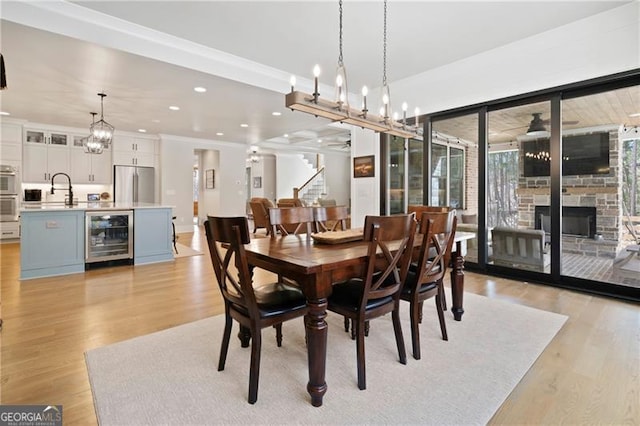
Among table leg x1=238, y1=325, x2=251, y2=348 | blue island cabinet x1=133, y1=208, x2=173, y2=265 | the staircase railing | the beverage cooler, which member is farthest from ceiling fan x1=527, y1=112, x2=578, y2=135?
the staircase railing

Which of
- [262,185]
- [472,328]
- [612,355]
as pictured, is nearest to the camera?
[612,355]

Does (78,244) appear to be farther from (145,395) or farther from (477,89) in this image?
(477,89)

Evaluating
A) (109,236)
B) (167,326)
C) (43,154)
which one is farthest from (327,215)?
(43,154)

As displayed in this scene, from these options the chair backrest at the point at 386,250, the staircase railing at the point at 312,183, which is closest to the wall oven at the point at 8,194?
the staircase railing at the point at 312,183

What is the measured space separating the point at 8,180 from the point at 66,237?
13.2 feet

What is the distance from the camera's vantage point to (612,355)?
2133mm

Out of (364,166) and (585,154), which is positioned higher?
(364,166)

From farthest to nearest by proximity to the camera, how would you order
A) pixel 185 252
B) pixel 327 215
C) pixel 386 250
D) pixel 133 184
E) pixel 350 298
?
pixel 133 184, pixel 185 252, pixel 327 215, pixel 350 298, pixel 386 250

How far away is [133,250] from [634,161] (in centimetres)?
664

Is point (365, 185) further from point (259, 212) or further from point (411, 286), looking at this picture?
point (411, 286)

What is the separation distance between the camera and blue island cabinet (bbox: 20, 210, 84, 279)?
3918 millimetres

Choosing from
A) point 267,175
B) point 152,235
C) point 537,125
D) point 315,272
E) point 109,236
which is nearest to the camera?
point 315,272

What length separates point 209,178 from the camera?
1022cm

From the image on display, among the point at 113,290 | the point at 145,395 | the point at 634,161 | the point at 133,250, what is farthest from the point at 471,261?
the point at 133,250
